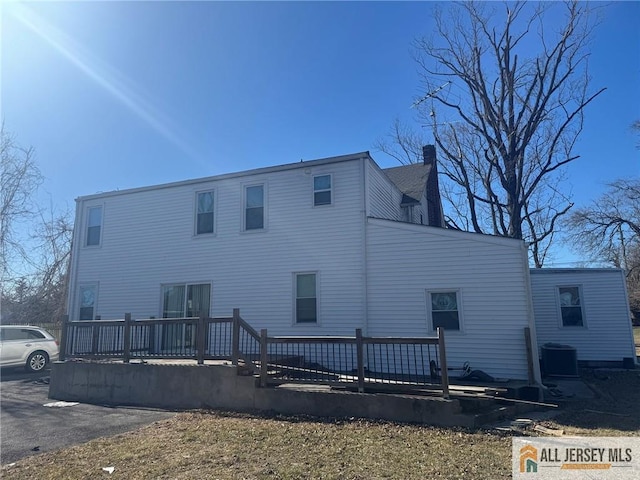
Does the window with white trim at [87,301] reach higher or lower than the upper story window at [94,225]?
lower

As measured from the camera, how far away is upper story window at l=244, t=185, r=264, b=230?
13031mm

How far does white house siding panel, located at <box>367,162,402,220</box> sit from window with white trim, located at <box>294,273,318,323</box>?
8.58ft

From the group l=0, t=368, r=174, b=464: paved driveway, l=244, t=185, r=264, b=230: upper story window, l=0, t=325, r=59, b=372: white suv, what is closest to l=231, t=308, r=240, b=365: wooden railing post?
l=0, t=368, r=174, b=464: paved driveway

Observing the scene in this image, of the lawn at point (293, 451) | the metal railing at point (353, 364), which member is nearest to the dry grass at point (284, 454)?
the lawn at point (293, 451)

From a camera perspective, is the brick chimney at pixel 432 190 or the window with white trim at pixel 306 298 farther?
the brick chimney at pixel 432 190

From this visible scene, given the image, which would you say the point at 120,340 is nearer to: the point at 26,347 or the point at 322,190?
the point at 26,347

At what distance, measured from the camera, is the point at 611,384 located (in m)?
11.2

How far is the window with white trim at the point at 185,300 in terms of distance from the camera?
43.3 ft

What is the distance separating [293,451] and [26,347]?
12.1 meters

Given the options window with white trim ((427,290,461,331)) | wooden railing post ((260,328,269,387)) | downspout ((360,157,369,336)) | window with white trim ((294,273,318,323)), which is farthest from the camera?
window with white trim ((294,273,318,323))

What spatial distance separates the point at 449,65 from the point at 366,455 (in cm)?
2039

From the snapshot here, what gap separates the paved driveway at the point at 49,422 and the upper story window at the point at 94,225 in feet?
19.9

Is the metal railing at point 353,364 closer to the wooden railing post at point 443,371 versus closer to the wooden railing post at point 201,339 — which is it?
the wooden railing post at point 443,371

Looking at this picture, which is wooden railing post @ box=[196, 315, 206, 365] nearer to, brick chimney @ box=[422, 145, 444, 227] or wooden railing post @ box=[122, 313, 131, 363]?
wooden railing post @ box=[122, 313, 131, 363]
